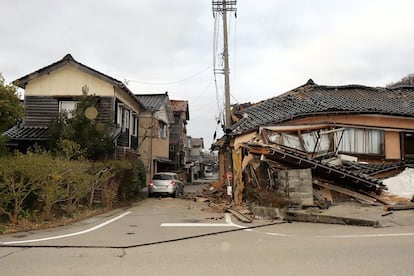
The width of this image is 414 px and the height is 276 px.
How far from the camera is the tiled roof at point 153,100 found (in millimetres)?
30472

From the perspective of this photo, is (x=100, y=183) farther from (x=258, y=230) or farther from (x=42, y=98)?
(x=42, y=98)

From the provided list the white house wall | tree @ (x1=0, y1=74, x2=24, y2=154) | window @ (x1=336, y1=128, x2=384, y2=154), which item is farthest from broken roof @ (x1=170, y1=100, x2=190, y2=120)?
tree @ (x1=0, y1=74, x2=24, y2=154)

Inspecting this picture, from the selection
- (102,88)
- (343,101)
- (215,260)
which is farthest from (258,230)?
(102,88)

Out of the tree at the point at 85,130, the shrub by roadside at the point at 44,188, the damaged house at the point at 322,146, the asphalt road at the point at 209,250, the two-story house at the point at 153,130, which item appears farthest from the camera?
the two-story house at the point at 153,130

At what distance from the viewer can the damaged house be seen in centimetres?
1324

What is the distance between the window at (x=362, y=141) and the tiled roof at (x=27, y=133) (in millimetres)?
14663

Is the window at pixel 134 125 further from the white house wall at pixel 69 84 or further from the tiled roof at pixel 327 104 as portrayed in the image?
the tiled roof at pixel 327 104

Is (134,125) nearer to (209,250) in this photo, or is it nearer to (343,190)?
(343,190)

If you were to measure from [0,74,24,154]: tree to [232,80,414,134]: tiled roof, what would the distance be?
9.35 meters

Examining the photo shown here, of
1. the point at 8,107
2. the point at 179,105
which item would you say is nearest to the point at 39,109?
the point at 8,107

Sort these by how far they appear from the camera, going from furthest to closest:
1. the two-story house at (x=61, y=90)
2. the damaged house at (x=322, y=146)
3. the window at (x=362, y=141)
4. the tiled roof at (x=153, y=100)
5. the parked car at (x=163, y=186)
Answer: the tiled roof at (x=153, y=100)
the parked car at (x=163, y=186)
the two-story house at (x=61, y=90)
the window at (x=362, y=141)
the damaged house at (x=322, y=146)

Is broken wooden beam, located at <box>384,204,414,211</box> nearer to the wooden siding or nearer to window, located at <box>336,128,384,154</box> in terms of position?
window, located at <box>336,128,384,154</box>

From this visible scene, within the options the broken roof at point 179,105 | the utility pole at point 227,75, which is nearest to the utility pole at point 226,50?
the utility pole at point 227,75

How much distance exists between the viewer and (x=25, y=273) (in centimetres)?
593
